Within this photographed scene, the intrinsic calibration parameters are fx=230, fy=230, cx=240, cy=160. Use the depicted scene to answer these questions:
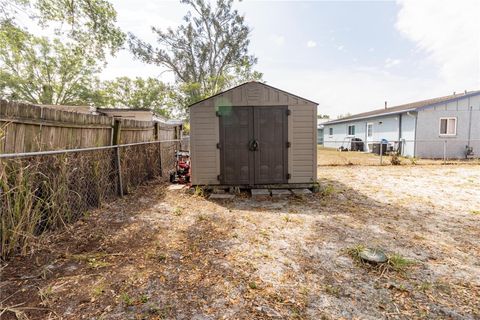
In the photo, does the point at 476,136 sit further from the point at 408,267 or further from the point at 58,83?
the point at 58,83

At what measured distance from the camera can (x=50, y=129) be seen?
10.5ft

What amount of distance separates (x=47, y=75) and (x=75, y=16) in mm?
23634

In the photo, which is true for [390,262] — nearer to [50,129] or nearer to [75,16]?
→ [50,129]

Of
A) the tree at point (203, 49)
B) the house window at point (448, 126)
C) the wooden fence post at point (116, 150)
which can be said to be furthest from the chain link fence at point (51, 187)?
the tree at point (203, 49)

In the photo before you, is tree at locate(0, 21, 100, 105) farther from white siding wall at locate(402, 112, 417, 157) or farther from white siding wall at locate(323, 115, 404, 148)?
white siding wall at locate(402, 112, 417, 157)

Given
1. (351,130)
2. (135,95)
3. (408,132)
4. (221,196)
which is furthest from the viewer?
(135,95)

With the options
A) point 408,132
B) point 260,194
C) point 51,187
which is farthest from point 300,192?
point 408,132

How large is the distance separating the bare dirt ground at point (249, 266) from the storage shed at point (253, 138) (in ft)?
3.88

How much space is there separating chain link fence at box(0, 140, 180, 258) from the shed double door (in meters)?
2.37

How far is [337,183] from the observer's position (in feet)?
22.3

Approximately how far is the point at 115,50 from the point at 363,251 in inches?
367

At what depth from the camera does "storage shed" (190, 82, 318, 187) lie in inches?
211

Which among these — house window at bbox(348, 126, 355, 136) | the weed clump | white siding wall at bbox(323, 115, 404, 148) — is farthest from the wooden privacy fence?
house window at bbox(348, 126, 355, 136)

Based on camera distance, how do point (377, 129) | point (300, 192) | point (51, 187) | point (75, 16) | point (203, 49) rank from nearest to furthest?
point (51, 187) → point (300, 192) → point (75, 16) → point (377, 129) → point (203, 49)
